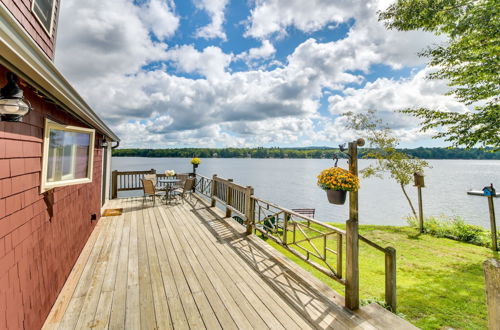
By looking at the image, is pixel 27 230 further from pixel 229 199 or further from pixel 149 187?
pixel 149 187

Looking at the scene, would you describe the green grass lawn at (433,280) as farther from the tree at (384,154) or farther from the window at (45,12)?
the window at (45,12)

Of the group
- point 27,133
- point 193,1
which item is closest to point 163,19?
point 193,1

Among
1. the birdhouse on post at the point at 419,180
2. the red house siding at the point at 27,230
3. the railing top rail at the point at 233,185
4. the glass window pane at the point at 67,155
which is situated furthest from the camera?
the birdhouse on post at the point at 419,180

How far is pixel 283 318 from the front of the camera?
2.26 metres

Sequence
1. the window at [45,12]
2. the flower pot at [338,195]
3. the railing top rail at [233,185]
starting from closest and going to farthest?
the flower pot at [338,195]
the window at [45,12]
the railing top rail at [233,185]

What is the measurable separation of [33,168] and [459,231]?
12.1 m

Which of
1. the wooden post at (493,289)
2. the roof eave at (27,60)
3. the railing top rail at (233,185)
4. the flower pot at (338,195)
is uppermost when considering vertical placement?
the roof eave at (27,60)

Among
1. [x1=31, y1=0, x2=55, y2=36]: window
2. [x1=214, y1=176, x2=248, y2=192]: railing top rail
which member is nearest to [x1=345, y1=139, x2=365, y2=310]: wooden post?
[x1=214, y1=176, x2=248, y2=192]: railing top rail

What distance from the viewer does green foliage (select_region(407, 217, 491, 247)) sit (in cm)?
749

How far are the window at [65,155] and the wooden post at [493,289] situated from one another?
3691mm

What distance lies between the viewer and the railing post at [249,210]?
4788 mm

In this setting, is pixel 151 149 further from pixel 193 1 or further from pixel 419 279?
pixel 419 279

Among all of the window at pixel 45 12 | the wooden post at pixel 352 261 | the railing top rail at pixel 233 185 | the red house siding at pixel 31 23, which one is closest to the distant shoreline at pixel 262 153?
the railing top rail at pixel 233 185

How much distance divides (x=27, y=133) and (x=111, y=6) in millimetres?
4258
